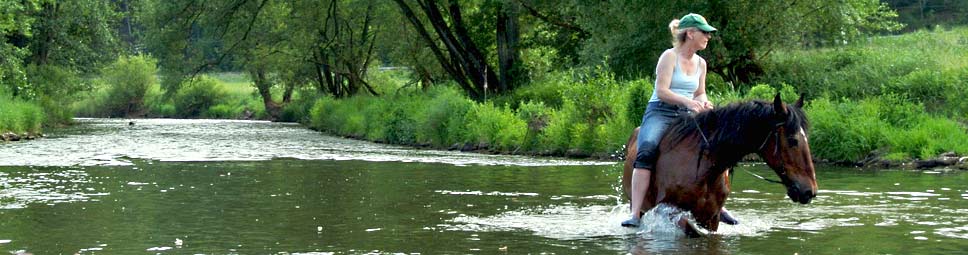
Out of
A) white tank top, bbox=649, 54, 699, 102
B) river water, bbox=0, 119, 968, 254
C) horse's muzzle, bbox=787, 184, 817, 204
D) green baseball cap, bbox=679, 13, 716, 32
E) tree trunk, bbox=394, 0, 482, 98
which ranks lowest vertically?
river water, bbox=0, 119, 968, 254

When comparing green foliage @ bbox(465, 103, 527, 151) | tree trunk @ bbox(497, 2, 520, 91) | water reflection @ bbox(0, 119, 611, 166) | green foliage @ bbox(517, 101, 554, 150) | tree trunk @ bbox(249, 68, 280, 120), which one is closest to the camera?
water reflection @ bbox(0, 119, 611, 166)

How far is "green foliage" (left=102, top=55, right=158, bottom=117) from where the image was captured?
81.9m

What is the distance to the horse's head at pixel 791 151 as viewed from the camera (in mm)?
9930

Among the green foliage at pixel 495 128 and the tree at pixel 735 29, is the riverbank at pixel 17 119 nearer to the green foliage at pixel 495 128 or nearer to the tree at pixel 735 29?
the green foliage at pixel 495 128

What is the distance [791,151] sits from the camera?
1003 cm

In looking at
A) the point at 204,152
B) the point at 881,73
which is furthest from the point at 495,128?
the point at 881,73

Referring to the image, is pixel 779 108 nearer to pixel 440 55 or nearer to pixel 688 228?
pixel 688 228

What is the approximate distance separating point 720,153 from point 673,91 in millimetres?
758

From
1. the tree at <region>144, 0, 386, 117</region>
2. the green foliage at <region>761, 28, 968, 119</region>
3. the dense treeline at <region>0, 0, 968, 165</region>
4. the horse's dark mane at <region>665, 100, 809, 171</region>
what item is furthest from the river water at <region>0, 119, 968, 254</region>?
the tree at <region>144, 0, 386, 117</region>

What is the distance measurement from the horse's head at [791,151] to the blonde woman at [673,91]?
0.78 m

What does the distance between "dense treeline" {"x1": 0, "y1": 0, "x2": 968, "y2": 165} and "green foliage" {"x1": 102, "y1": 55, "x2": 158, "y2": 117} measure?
15.9 meters

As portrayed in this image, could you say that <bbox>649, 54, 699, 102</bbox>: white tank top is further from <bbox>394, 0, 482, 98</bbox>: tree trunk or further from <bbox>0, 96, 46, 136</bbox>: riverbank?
<bbox>394, 0, 482, 98</bbox>: tree trunk

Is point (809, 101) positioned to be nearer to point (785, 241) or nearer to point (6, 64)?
point (785, 241)

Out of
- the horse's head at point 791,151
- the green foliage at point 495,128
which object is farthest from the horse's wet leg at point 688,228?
the green foliage at point 495,128
